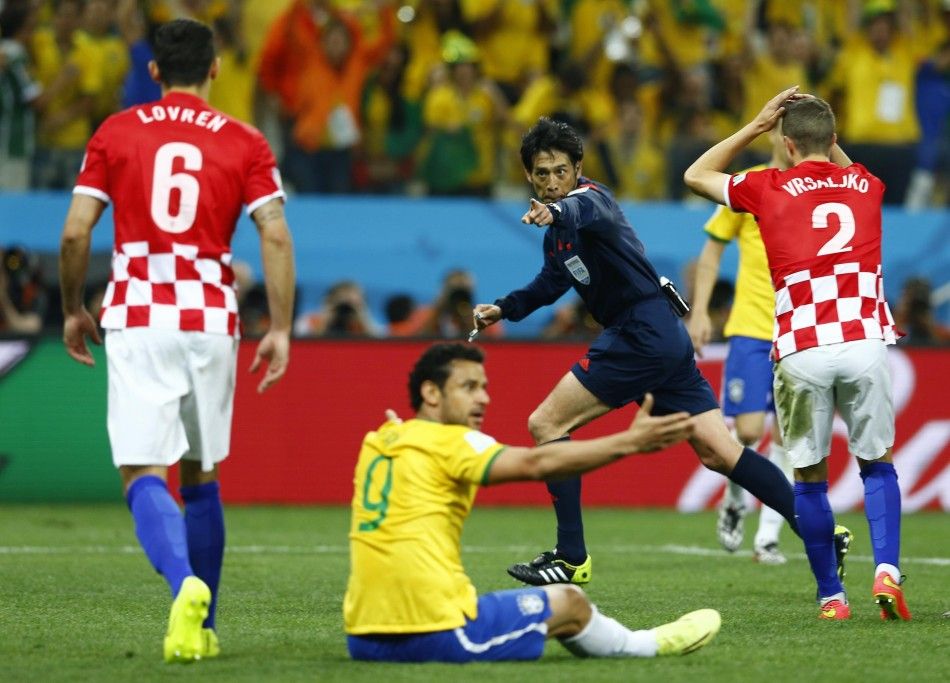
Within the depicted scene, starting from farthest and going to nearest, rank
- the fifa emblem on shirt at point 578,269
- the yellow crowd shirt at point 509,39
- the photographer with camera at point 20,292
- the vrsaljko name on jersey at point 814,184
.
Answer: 1. the yellow crowd shirt at point 509,39
2. the photographer with camera at point 20,292
3. the fifa emblem on shirt at point 578,269
4. the vrsaljko name on jersey at point 814,184

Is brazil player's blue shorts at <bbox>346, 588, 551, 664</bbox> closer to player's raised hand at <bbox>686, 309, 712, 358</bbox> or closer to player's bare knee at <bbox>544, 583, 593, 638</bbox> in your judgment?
player's bare knee at <bbox>544, 583, 593, 638</bbox>

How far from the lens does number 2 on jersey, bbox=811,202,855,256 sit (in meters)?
7.17

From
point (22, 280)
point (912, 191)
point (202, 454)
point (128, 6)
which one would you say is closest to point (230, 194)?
point (202, 454)

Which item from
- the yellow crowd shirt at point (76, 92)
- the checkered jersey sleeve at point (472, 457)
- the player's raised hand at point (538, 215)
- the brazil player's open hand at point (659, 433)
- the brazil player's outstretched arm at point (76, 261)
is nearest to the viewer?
the brazil player's open hand at point (659, 433)

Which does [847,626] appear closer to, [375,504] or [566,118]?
[375,504]

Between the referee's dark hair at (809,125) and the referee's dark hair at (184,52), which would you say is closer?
the referee's dark hair at (184,52)

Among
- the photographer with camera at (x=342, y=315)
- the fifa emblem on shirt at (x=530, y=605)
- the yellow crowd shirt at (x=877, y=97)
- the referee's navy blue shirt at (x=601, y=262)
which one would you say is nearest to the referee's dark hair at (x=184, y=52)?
the referee's navy blue shirt at (x=601, y=262)

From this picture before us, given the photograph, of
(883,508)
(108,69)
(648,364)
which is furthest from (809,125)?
(108,69)

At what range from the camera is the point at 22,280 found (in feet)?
47.8

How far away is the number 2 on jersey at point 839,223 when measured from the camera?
282 inches

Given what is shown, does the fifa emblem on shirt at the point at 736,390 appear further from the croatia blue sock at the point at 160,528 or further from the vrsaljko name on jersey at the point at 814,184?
the croatia blue sock at the point at 160,528

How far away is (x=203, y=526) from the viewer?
20.9 feet

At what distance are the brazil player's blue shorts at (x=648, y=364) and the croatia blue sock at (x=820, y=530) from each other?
890mm

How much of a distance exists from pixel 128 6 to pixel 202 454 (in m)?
10.4
